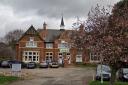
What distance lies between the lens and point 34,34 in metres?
98.2

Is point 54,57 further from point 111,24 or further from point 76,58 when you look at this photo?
point 111,24

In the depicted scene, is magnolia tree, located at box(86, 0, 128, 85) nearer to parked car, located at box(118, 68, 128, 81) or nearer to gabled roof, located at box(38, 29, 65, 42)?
parked car, located at box(118, 68, 128, 81)

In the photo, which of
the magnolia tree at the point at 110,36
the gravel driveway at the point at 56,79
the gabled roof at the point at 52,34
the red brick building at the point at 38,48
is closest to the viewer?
the magnolia tree at the point at 110,36

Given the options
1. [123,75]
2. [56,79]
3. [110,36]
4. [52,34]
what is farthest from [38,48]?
[110,36]

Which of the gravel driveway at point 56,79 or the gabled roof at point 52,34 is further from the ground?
the gabled roof at point 52,34

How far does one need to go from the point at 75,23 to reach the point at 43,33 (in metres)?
74.0

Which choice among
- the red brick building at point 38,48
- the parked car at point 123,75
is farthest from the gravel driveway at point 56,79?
the red brick building at point 38,48

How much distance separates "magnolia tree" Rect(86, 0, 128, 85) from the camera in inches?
992

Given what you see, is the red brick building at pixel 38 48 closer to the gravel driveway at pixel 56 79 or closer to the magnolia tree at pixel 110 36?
the gravel driveway at pixel 56 79

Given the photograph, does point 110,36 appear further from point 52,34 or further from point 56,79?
point 52,34

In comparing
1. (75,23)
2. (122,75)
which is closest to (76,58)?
(122,75)

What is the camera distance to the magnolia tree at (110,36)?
25.2 meters

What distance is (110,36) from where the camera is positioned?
25.5 meters

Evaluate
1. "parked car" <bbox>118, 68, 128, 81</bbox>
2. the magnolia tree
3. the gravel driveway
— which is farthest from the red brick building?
the magnolia tree
